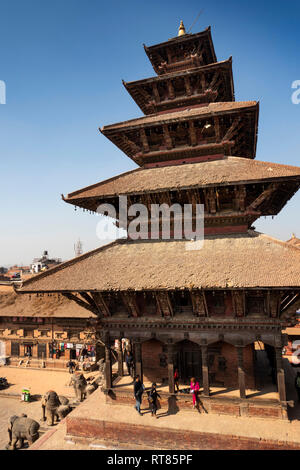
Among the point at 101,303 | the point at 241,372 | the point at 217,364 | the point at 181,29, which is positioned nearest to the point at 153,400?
the point at 217,364

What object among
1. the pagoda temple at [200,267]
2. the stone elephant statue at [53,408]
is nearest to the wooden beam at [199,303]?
the pagoda temple at [200,267]

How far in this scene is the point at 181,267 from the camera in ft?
35.4

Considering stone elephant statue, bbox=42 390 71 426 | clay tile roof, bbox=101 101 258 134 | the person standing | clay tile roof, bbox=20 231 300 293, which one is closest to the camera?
clay tile roof, bbox=20 231 300 293

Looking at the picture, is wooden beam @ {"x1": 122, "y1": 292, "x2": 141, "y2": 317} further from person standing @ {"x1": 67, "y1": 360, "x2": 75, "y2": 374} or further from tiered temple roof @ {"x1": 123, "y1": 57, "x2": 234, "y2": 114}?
person standing @ {"x1": 67, "y1": 360, "x2": 75, "y2": 374}

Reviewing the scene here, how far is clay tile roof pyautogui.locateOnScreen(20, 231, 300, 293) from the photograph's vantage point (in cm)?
946

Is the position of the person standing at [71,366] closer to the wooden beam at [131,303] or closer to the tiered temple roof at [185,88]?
the wooden beam at [131,303]

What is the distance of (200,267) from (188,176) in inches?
175

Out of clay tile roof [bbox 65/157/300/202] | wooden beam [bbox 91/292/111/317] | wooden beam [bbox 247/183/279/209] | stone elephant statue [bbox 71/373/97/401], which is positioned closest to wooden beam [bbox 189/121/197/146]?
clay tile roof [bbox 65/157/300/202]

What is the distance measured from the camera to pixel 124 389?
12.0 meters

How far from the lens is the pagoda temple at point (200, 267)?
10.2m

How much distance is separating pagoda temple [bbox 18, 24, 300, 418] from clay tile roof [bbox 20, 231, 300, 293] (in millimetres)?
45

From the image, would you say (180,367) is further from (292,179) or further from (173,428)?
(292,179)

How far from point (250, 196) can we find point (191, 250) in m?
3.48

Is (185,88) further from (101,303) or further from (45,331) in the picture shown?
(45,331)
